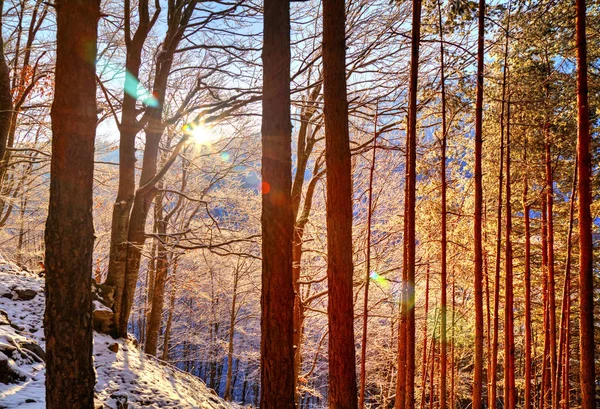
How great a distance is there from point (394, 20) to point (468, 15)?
1.25m

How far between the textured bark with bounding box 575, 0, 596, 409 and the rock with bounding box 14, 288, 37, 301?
8.30 meters

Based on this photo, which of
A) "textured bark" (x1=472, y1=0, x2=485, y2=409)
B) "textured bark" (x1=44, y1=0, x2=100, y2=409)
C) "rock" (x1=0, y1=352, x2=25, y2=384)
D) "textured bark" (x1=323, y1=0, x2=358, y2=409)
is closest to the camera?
"textured bark" (x1=44, y1=0, x2=100, y2=409)

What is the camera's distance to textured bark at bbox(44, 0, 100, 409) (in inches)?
112

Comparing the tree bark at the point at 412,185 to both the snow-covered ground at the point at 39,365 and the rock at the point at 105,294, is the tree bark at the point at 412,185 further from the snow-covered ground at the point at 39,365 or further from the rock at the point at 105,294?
the rock at the point at 105,294

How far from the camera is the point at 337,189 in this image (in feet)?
13.1

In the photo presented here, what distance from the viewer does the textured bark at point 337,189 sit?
3.90 metres

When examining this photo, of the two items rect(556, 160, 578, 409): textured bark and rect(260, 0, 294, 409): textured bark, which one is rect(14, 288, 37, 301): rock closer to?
rect(260, 0, 294, 409): textured bark

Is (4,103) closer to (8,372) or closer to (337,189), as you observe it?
(8,372)

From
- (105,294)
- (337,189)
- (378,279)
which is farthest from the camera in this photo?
(378,279)

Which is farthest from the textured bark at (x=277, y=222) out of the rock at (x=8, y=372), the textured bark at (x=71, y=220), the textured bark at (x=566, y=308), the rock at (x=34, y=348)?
the textured bark at (x=566, y=308)

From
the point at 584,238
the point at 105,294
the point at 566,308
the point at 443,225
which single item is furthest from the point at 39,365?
the point at 566,308

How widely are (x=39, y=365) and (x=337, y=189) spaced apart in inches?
159

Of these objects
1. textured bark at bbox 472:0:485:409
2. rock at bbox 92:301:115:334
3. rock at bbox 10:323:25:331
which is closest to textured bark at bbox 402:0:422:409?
textured bark at bbox 472:0:485:409

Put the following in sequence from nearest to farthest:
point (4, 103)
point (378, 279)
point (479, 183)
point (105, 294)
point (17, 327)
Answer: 1. point (17, 327)
2. point (4, 103)
3. point (479, 183)
4. point (105, 294)
5. point (378, 279)
